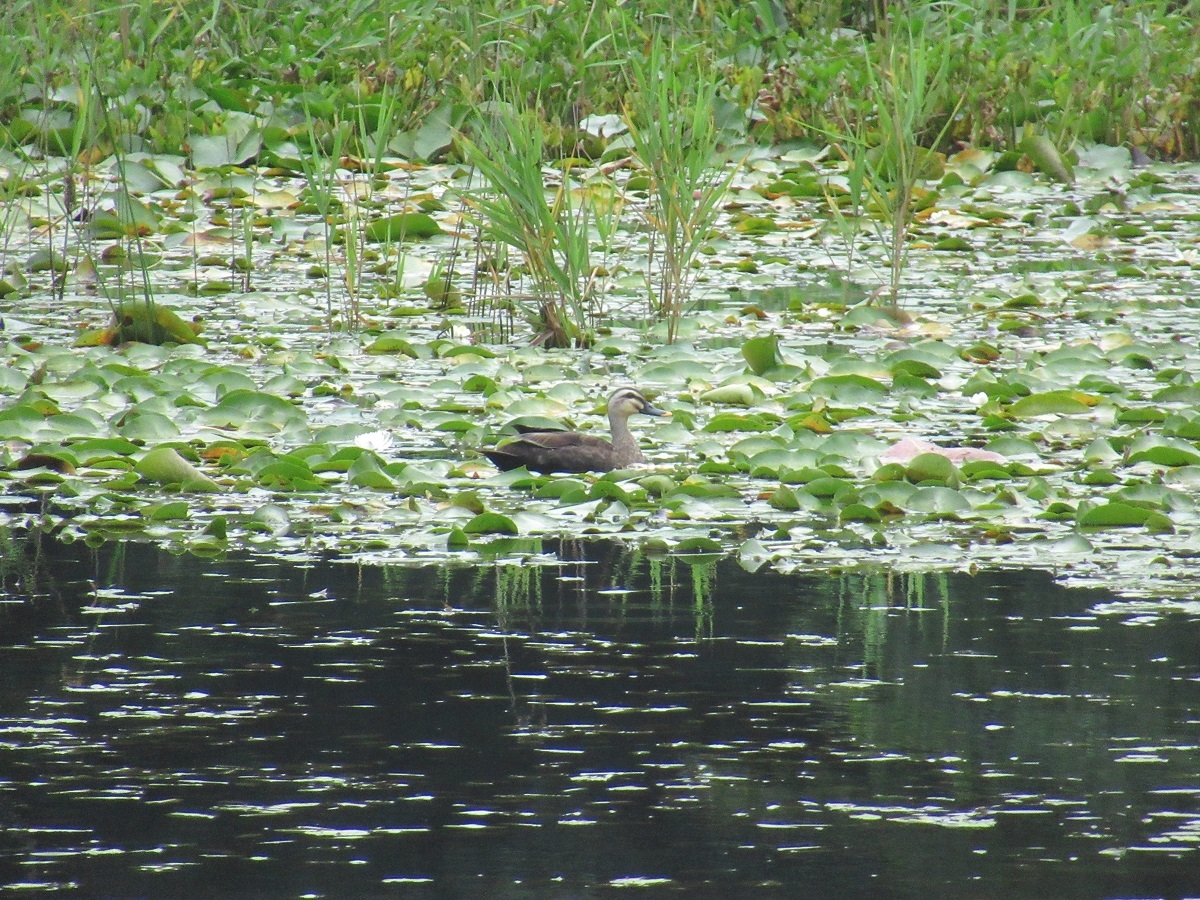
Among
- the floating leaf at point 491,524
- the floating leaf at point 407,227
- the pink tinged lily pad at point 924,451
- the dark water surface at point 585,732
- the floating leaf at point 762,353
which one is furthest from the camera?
the floating leaf at point 407,227

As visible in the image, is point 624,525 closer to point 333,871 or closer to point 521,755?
point 521,755

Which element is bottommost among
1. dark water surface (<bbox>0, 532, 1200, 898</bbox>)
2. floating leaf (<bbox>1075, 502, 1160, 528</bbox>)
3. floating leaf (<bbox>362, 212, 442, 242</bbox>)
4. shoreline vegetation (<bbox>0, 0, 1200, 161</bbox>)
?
dark water surface (<bbox>0, 532, 1200, 898</bbox>)

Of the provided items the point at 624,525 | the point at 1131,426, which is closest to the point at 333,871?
the point at 624,525

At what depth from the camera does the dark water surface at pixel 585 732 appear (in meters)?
3.07

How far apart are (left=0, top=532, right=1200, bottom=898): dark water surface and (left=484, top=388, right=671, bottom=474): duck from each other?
102 centimetres

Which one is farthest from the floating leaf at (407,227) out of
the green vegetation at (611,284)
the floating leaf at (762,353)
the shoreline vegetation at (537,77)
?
the floating leaf at (762,353)

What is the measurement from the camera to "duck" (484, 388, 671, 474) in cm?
597

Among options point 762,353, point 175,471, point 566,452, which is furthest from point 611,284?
point 175,471

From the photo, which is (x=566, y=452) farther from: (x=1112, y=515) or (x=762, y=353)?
(x=1112, y=515)

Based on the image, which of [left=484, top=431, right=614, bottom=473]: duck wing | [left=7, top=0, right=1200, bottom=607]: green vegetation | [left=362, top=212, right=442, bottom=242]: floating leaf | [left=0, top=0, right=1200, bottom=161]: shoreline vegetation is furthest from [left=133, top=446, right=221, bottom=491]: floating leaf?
[left=0, top=0, right=1200, bottom=161]: shoreline vegetation

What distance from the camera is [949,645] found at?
14.0 ft

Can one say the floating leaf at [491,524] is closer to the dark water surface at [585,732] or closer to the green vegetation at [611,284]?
the green vegetation at [611,284]

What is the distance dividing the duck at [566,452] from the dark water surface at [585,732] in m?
1.02

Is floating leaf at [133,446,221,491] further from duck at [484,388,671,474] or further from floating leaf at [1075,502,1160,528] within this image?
floating leaf at [1075,502,1160,528]
